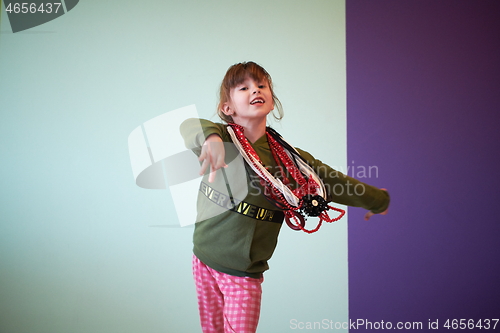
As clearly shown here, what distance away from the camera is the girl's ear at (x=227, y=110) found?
1212 mm

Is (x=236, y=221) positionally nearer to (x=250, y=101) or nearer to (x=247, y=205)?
(x=247, y=205)

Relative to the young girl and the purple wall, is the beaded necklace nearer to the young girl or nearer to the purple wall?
the young girl

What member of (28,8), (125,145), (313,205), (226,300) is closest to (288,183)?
(313,205)

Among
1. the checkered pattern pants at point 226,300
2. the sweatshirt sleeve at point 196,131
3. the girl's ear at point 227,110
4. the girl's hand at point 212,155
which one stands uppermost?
the girl's ear at point 227,110

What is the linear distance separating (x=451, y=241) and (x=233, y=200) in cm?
114

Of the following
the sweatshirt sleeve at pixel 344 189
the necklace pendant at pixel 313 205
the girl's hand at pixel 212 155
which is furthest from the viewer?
the sweatshirt sleeve at pixel 344 189

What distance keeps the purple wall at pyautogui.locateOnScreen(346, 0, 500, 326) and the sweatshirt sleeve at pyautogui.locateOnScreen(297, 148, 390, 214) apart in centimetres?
57

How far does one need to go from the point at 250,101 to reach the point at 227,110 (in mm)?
84

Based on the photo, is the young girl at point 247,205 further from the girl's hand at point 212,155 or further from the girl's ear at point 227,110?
the girl's hand at point 212,155

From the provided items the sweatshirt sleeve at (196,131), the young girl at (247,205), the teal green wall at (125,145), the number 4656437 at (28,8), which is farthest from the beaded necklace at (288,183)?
the number 4656437 at (28,8)

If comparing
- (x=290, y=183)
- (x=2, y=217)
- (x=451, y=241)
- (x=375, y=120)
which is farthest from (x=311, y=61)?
(x=2, y=217)

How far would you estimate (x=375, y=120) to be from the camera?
1.86 meters

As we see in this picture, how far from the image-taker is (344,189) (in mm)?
1275

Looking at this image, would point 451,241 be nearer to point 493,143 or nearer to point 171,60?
point 493,143
